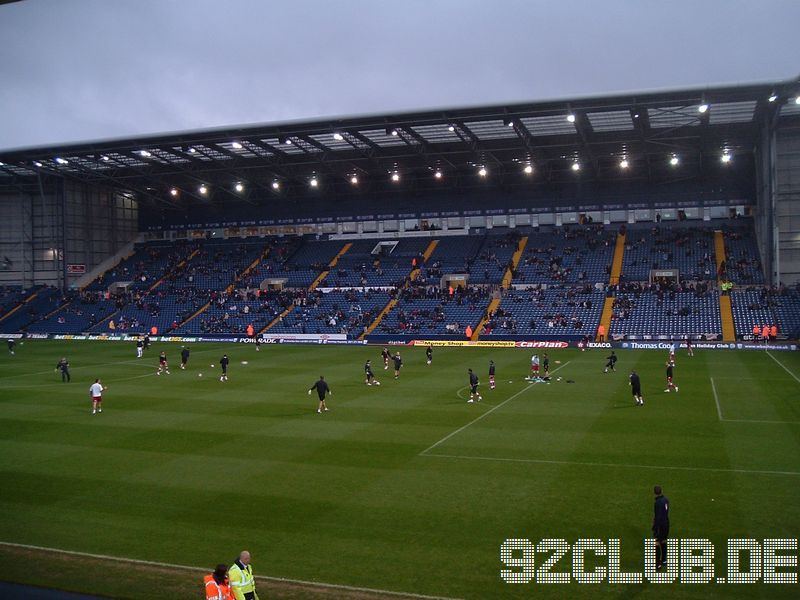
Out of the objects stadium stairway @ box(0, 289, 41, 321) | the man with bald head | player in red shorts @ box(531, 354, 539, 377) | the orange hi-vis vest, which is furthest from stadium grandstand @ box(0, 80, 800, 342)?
the orange hi-vis vest

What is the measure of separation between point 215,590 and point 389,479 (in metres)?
8.73

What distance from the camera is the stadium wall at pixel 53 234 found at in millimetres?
76419

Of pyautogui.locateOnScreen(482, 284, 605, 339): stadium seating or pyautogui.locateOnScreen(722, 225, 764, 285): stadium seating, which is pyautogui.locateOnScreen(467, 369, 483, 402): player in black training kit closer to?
pyautogui.locateOnScreen(482, 284, 605, 339): stadium seating

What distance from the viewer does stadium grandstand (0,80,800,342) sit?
52.8 metres

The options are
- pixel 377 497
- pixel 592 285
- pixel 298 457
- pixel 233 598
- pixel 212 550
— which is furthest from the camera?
pixel 592 285

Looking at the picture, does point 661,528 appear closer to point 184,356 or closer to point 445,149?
point 184,356

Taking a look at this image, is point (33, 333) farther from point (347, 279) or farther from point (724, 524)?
point (724, 524)

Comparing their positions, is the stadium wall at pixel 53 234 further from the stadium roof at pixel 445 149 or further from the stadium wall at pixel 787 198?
the stadium wall at pixel 787 198

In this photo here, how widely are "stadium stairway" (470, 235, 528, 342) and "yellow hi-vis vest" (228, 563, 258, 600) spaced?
157 ft

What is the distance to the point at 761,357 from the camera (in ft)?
142

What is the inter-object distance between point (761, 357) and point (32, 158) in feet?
212

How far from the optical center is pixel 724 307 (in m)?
54.5

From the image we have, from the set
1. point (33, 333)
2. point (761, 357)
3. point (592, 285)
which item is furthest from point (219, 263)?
point (761, 357)

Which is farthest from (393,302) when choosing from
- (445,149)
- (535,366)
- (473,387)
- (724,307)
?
(473,387)
